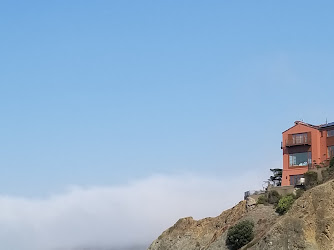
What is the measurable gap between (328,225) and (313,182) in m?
17.6

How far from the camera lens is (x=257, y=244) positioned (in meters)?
65.5

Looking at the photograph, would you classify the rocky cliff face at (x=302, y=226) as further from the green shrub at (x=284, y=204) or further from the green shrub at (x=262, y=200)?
the green shrub at (x=262, y=200)

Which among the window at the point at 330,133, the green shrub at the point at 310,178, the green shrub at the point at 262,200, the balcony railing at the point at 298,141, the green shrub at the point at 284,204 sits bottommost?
the green shrub at the point at 284,204

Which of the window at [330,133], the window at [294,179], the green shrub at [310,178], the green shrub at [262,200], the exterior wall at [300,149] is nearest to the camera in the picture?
the green shrub at [310,178]

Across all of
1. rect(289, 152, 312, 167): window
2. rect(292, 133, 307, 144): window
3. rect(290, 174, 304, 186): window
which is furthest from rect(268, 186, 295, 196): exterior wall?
rect(292, 133, 307, 144): window

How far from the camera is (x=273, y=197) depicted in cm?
7994

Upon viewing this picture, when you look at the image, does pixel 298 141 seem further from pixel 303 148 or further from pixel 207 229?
pixel 207 229

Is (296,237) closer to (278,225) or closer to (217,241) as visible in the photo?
(278,225)

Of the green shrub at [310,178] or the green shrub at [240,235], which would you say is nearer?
the green shrub at [240,235]

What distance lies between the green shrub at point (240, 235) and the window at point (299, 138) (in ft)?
58.9

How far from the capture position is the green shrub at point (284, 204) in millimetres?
73625

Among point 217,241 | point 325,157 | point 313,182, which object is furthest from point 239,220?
point 325,157

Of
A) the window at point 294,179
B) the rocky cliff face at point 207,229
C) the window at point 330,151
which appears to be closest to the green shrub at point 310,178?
the rocky cliff face at point 207,229

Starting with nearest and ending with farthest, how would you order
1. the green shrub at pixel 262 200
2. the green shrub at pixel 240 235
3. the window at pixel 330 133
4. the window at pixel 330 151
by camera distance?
the green shrub at pixel 240 235, the green shrub at pixel 262 200, the window at pixel 330 151, the window at pixel 330 133
